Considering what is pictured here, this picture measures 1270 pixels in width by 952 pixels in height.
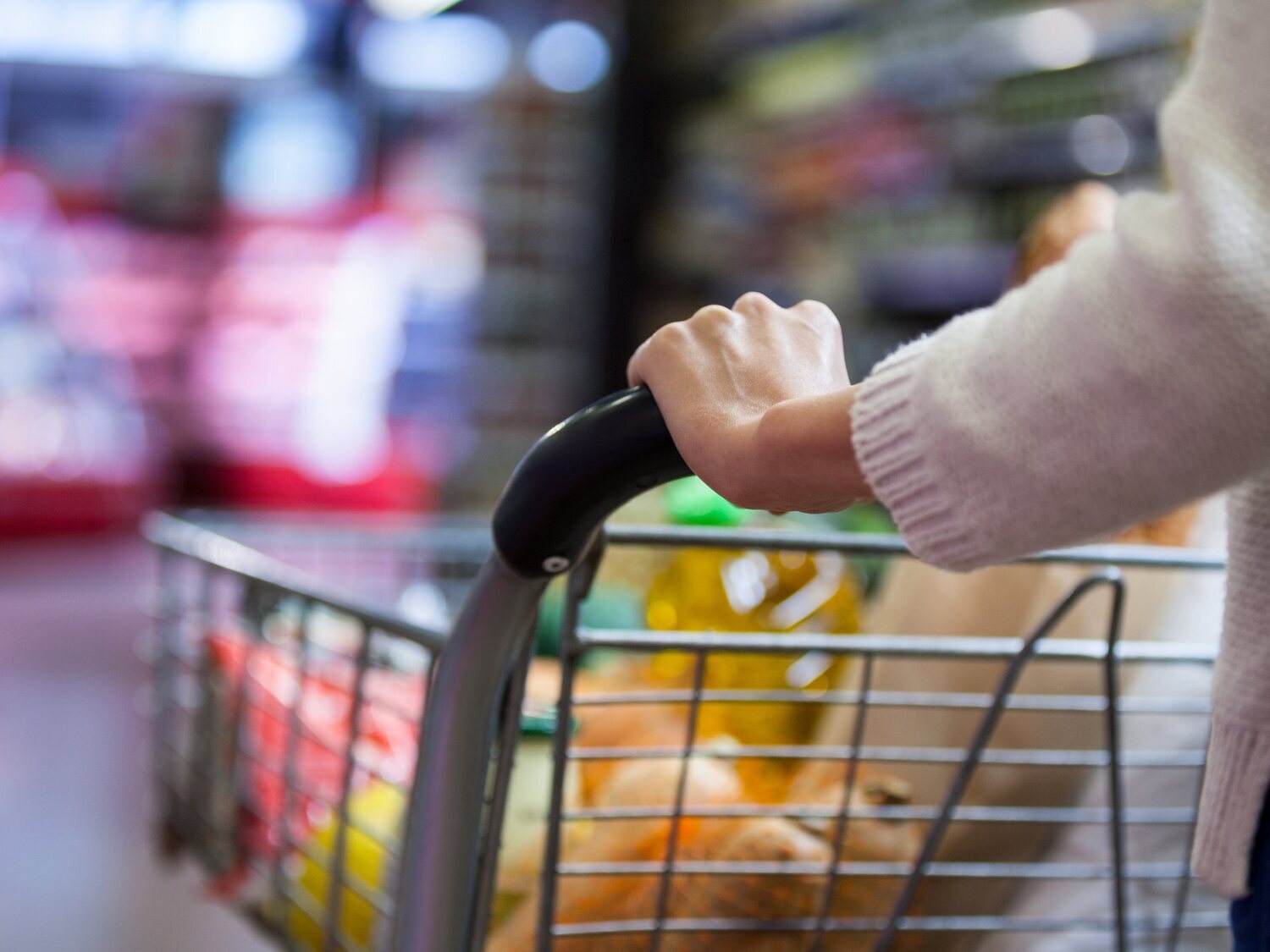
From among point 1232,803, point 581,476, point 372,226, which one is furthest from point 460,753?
point 372,226

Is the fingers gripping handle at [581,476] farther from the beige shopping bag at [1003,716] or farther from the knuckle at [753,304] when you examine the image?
the beige shopping bag at [1003,716]

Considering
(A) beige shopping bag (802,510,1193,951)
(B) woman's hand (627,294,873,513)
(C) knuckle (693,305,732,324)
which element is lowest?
(A) beige shopping bag (802,510,1193,951)

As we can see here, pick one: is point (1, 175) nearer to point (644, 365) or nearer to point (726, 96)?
point (726, 96)

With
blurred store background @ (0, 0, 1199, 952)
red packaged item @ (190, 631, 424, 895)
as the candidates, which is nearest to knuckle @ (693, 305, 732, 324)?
red packaged item @ (190, 631, 424, 895)

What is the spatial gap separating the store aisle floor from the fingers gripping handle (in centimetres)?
38

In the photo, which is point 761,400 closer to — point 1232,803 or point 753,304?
point 753,304

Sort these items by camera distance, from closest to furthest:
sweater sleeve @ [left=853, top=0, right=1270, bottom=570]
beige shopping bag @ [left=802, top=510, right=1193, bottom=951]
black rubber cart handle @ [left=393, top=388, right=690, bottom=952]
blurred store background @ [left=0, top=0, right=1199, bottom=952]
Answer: sweater sleeve @ [left=853, top=0, right=1270, bottom=570]
black rubber cart handle @ [left=393, top=388, right=690, bottom=952]
beige shopping bag @ [left=802, top=510, right=1193, bottom=951]
blurred store background @ [left=0, top=0, right=1199, bottom=952]

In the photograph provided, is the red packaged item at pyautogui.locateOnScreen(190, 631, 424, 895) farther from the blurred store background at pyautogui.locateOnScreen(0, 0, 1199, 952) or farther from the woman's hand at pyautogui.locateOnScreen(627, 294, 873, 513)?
the blurred store background at pyautogui.locateOnScreen(0, 0, 1199, 952)

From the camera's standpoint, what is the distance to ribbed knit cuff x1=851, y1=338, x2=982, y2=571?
287 mm

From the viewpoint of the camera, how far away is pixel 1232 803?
35cm

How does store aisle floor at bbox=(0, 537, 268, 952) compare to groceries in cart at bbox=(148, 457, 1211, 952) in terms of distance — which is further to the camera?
store aisle floor at bbox=(0, 537, 268, 952)

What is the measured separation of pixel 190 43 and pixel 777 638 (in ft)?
18.9

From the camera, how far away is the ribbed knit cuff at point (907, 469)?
0.29m

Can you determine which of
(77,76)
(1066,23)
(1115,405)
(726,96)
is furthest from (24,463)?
(1115,405)
